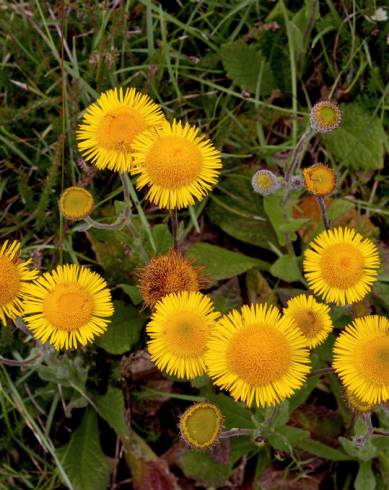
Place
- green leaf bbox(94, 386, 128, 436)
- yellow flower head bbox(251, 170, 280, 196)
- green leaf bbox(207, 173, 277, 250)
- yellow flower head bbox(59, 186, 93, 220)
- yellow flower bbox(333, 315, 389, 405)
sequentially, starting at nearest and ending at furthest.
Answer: yellow flower bbox(333, 315, 389, 405) → yellow flower head bbox(59, 186, 93, 220) → yellow flower head bbox(251, 170, 280, 196) → green leaf bbox(94, 386, 128, 436) → green leaf bbox(207, 173, 277, 250)

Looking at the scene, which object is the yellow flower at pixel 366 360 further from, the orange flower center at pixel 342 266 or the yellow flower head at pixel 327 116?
the yellow flower head at pixel 327 116

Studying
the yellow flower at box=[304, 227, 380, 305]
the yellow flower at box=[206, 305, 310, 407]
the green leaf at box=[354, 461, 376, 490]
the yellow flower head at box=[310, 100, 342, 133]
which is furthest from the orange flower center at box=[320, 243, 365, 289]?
the green leaf at box=[354, 461, 376, 490]

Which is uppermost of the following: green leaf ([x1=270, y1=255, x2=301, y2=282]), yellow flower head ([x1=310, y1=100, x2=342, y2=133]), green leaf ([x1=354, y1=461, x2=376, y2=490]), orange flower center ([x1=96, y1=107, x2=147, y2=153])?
yellow flower head ([x1=310, y1=100, x2=342, y2=133])

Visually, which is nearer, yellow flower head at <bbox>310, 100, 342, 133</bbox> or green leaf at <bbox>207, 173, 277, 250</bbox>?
yellow flower head at <bbox>310, 100, 342, 133</bbox>

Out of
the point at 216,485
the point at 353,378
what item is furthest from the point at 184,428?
the point at 216,485

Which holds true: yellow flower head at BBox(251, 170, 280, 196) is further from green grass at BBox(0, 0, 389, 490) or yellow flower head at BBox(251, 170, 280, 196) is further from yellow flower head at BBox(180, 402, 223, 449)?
yellow flower head at BBox(180, 402, 223, 449)

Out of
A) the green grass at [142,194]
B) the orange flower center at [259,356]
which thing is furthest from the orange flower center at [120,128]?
the orange flower center at [259,356]

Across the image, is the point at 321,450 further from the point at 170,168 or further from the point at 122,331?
the point at 170,168
